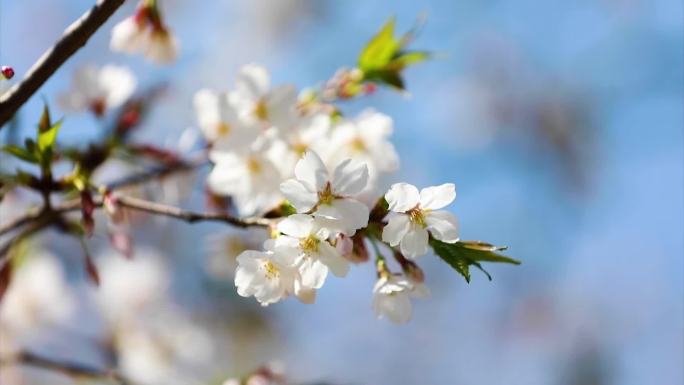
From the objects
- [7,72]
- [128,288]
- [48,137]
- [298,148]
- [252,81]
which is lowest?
[7,72]

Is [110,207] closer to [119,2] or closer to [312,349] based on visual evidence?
[119,2]

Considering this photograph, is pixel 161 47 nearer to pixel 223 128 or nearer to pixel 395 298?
pixel 223 128

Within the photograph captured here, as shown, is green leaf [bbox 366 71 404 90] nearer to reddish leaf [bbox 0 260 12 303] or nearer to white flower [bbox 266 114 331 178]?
white flower [bbox 266 114 331 178]

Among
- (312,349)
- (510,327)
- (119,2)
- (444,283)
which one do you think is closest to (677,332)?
(510,327)

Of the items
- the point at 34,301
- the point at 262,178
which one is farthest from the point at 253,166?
the point at 34,301

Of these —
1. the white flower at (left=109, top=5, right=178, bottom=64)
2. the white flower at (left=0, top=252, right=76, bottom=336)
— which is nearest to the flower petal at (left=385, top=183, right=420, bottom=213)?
the white flower at (left=109, top=5, right=178, bottom=64)

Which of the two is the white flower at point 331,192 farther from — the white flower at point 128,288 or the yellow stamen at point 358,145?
the white flower at point 128,288
